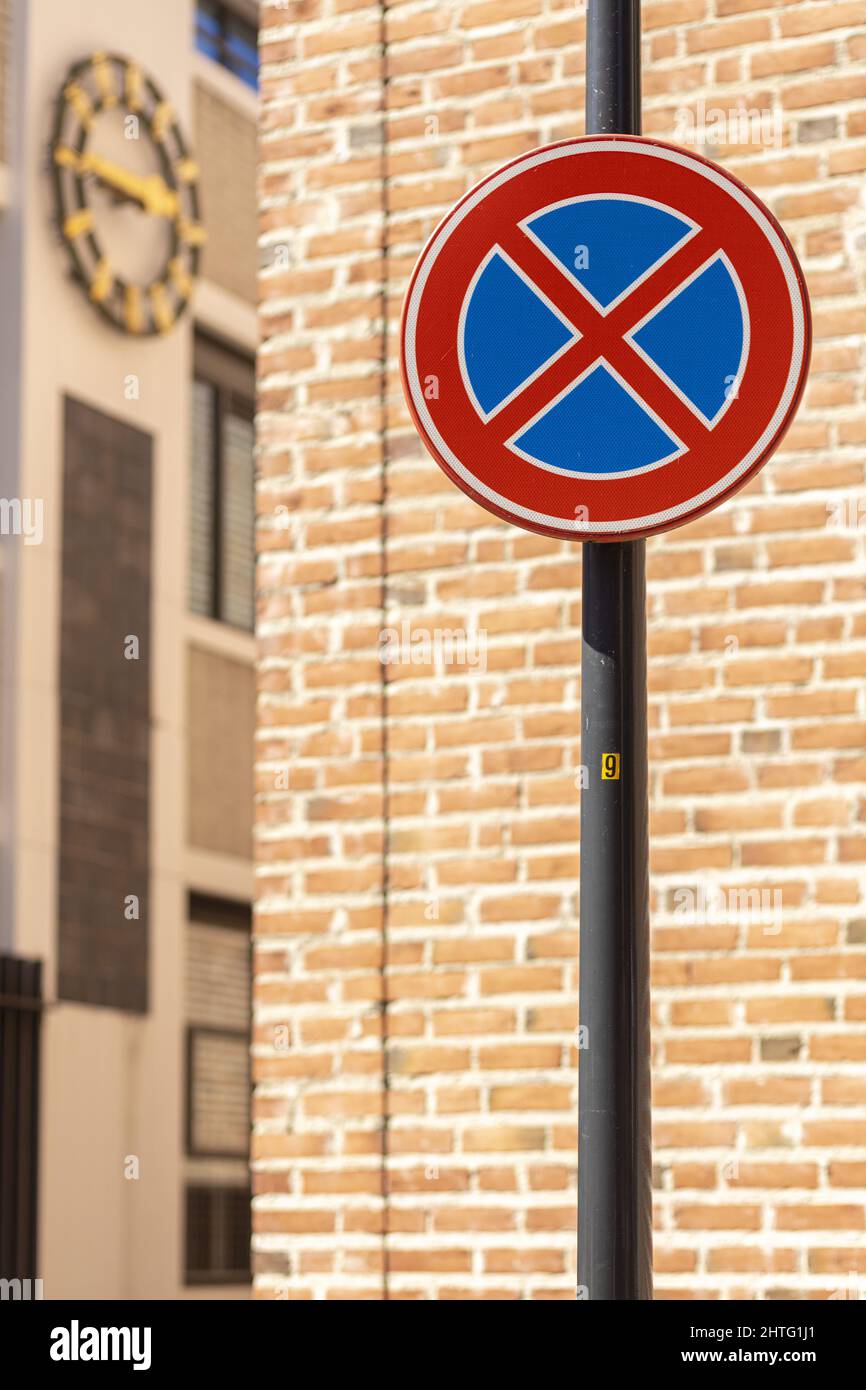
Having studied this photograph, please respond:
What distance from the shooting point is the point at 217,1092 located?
16.7 metres

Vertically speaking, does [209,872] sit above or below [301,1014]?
above

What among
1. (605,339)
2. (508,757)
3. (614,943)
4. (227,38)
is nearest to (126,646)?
(227,38)

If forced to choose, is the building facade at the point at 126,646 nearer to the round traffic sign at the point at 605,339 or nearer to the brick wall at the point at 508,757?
the brick wall at the point at 508,757

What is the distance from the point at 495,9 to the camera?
5.77 meters

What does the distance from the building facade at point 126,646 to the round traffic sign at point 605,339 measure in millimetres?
10822

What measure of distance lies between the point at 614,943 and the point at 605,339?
0.97 m

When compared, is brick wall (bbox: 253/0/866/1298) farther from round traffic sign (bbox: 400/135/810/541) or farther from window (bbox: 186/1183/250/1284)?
window (bbox: 186/1183/250/1284)

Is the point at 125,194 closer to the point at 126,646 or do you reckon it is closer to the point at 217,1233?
the point at 126,646

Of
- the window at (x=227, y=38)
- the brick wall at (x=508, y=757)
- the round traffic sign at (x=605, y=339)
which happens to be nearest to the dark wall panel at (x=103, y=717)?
the window at (x=227, y=38)

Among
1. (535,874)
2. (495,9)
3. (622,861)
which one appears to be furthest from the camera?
(495,9)

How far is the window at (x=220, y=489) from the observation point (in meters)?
17.4

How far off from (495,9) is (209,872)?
37.4 feet
